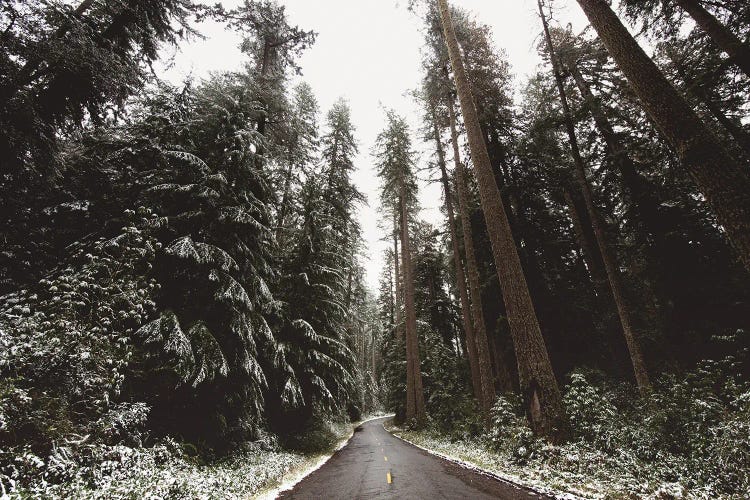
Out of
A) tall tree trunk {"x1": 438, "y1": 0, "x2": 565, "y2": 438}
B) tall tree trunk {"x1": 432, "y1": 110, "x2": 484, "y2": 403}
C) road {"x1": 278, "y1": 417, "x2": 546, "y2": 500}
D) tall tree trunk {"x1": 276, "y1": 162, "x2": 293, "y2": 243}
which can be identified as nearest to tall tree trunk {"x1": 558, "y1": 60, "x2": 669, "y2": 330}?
tall tree trunk {"x1": 432, "y1": 110, "x2": 484, "y2": 403}

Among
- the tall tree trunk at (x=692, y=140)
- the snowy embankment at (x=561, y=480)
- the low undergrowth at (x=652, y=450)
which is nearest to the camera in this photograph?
the tall tree trunk at (x=692, y=140)

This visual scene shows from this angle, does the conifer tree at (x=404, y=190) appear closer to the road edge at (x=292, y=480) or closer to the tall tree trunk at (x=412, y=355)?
the tall tree trunk at (x=412, y=355)

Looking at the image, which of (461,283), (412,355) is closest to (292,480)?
(461,283)

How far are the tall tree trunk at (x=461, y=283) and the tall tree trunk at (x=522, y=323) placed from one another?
7536 mm

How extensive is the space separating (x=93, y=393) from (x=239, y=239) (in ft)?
17.6

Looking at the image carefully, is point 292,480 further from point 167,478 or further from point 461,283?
point 461,283

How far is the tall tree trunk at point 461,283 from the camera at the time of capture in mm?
16281

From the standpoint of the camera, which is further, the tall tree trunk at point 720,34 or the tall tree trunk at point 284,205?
the tall tree trunk at point 284,205

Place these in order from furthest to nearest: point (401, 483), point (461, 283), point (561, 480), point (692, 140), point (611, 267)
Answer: point (461, 283)
point (611, 267)
point (401, 483)
point (561, 480)
point (692, 140)

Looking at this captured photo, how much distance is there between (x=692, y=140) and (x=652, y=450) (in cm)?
549

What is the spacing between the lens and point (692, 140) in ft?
16.6

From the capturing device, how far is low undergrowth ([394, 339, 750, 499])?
4.79 metres

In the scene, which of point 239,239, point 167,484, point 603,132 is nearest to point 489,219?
point 239,239

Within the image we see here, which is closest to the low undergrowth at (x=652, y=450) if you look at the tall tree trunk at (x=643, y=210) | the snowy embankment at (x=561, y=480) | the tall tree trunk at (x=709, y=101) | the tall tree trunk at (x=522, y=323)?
the snowy embankment at (x=561, y=480)
